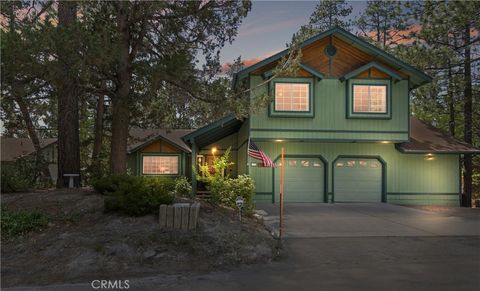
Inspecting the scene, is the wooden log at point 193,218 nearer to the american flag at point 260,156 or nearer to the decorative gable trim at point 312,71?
the american flag at point 260,156

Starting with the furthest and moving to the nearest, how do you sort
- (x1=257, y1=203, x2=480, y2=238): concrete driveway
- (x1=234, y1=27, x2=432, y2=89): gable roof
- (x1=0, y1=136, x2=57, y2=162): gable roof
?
(x1=0, y1=136, x2=57, y2=162): gable roof < (x1=234, y1=27, x2=432, y2=89): gable roof < (x1=257, y1=203, x2=480, y2=238): concrete driveway

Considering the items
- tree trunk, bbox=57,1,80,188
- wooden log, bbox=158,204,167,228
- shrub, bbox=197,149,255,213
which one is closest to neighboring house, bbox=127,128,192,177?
shrub, bbox=197,149,255,213

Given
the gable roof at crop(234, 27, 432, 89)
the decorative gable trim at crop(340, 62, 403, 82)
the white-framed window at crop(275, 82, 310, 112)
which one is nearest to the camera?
the gable roof at crop(234, 27, 432, 89)

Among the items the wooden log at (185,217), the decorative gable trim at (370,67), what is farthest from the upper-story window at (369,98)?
the wooden log at (185,217)

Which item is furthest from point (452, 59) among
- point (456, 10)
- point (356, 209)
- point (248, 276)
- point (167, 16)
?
point (248, 276)

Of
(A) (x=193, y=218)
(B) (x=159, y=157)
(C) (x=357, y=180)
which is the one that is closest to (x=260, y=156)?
(A) (x=193, y=218)

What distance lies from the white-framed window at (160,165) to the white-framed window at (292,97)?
11624 mm

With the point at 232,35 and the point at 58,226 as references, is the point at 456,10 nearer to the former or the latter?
the point at 232,35

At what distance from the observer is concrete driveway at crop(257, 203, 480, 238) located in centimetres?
1189

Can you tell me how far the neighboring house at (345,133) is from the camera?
19500 millimetres

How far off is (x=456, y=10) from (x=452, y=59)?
2.87 m

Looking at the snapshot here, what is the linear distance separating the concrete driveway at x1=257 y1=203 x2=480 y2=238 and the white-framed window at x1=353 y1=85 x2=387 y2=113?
444 cm

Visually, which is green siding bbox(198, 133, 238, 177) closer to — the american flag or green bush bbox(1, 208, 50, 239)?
the american flag

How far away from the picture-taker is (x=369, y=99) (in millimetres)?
20000
